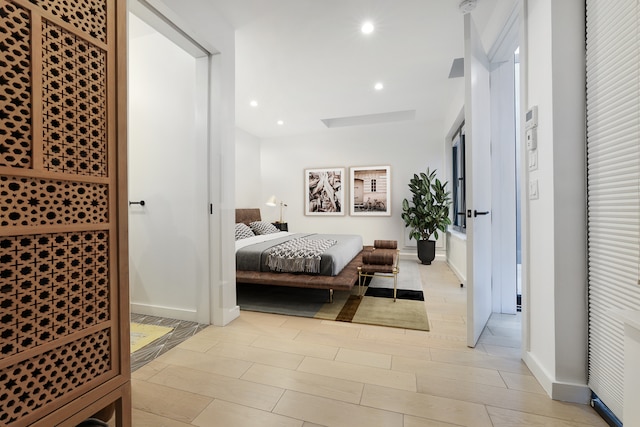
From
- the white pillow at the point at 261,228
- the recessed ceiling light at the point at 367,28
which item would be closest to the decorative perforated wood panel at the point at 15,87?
the recessed ceiling light at the point at 367,28

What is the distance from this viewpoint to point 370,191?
574 cm

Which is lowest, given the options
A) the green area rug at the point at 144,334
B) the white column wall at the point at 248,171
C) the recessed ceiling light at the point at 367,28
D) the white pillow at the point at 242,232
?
the green area rug at the point at 144,334

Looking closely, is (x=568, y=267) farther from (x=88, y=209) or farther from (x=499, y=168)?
(x=88, y=209)

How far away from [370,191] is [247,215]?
2.63 meters

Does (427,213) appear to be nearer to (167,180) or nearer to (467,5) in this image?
(467,5)

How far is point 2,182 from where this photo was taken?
80 cm

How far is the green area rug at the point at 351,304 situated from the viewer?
2471 mm

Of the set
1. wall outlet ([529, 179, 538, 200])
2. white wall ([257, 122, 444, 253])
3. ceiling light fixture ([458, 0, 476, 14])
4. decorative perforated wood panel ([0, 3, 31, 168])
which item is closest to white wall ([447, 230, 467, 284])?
white wall ([257, 122, 444, 253])

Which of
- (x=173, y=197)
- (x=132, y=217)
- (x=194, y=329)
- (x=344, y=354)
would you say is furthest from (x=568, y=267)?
(x=132, y=217)

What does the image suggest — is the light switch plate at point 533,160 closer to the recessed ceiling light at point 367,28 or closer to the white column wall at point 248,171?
the recessed ceiling light at point 367,28

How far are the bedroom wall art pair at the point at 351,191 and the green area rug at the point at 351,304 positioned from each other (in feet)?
7.60

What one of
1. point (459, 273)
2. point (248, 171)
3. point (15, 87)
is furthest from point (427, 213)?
point (15, 87)

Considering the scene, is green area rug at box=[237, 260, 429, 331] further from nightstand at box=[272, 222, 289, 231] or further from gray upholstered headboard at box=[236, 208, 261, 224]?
nightstand at box=[272, 222, 289, 231]

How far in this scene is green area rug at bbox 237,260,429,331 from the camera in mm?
2471
